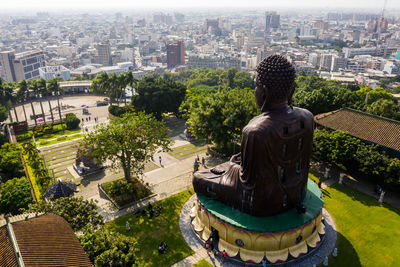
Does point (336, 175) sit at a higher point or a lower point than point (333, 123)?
lower

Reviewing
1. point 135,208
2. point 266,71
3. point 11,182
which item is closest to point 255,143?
point 266,71

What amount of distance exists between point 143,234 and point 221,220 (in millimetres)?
8211

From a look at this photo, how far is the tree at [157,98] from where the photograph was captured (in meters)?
59.2

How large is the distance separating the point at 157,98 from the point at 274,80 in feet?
124

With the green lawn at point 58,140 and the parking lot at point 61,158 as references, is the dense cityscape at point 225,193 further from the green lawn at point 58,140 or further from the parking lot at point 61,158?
the green lawn at point 58,140

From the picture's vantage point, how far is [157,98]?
58688 millimetres

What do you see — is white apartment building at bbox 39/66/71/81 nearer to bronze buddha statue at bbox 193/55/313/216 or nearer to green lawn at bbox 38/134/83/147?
green lawn at bbox 38/134/83/147

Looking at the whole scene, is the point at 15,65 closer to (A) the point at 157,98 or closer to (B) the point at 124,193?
(A) the point at 157,98

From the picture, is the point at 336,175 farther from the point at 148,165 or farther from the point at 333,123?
the point at 148,165

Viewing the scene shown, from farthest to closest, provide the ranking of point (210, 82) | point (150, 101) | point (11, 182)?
point (210, 82) → point (150, 101) → point (11, 182)

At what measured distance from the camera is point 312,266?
2517 cm

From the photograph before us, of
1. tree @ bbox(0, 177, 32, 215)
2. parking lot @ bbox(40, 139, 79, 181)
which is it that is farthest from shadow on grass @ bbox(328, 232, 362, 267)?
parking lot @ bbox(40, 139, 79, 181)

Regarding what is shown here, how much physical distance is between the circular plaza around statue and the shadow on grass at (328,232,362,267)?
1771mm

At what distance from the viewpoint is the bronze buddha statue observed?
76.8 ft
